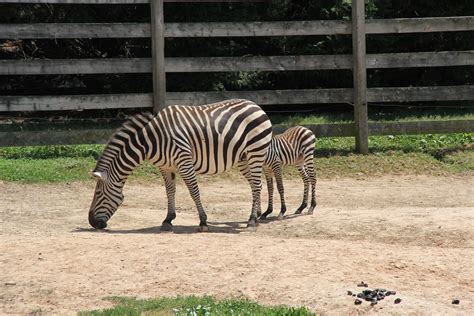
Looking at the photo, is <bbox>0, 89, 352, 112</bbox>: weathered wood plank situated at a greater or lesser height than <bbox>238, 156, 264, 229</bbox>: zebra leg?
greater

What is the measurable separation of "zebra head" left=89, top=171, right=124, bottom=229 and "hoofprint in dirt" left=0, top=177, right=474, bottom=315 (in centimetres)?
22

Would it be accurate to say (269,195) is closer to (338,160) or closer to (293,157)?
(293,157)

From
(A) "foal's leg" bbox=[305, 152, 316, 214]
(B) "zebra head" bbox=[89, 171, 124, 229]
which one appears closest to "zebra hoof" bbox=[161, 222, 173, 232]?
(B) "zebra head" bbox=[89, 171, 124, 229]

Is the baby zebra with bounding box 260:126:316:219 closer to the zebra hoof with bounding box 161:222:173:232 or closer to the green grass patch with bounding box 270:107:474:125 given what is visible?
the zebra hoof with bounding box 161:222:173:232

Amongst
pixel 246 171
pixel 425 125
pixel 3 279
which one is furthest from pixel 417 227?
pixel 425 125

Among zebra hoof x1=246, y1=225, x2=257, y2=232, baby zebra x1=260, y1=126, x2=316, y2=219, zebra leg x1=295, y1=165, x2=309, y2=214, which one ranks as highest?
baby zebra x1=260, y1=126, x2=316, y2=219

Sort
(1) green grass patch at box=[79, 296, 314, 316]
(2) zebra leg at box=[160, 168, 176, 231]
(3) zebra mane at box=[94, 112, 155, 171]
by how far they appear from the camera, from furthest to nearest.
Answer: (3) zebra mane at box=[94, 112, 155, 171] → (2) zebra leg at box=[160, 168, 176, 231] → (1) green grass patch at box=[79, 296, 314, 316]

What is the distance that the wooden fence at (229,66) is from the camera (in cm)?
1672

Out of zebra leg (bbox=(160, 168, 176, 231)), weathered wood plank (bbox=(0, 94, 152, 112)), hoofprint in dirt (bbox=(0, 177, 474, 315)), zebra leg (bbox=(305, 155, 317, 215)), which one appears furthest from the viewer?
weathered wood plank (bbox=(0, 94, 152, 112))

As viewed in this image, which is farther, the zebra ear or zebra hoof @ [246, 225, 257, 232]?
zebra hoof @ [246, 225, 257, 232]

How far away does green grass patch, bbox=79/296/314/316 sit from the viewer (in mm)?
7379

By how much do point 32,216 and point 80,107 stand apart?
4.43 meters

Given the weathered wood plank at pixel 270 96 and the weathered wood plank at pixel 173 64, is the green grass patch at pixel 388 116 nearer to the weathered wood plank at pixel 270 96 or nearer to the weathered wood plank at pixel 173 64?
the weathered wood plank at pixel 270 96

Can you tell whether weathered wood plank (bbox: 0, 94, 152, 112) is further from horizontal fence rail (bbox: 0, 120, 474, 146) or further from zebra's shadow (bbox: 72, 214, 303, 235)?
zebra's shadow (bbox: 72, 214, 303, 235)
